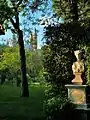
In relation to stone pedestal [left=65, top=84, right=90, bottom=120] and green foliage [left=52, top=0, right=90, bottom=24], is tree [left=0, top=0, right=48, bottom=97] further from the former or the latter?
stone pedestal [left=65, top=84, right=90, bottom=120]

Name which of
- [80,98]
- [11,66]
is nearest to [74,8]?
[80,98]

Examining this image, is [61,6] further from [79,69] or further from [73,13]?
[79,69]

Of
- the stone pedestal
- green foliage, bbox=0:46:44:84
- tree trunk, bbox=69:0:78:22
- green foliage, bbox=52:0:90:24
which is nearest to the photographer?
the stone pedestal

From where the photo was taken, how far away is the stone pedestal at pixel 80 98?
14.2 meters

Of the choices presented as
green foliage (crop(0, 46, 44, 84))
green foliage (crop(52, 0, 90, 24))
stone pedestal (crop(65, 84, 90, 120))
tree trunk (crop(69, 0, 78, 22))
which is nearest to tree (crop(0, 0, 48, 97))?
green foliage (crop(52, 0, 90, 24))

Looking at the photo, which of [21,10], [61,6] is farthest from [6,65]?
[61,6]

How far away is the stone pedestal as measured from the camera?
14250 mm

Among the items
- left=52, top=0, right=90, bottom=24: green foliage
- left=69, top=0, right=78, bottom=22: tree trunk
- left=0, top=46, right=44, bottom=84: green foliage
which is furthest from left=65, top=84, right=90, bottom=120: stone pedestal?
left=0, top=46, right=44, bottom=84: green foliage

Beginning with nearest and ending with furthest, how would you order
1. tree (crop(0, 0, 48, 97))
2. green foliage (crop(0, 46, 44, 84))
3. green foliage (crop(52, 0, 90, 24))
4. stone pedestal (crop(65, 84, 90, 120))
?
stone pedestal (crop(65, 84, 90, 120)), green foliage (crop(52, 0, 90, 24)), tree (crop(0, 0, 48, 97)), green foliage (crop(0, 46, 44, 84))

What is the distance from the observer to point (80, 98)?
14727 mm

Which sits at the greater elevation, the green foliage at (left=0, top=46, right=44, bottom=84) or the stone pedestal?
the green foliage at (left=0, top=46, right=44, bottom=84)

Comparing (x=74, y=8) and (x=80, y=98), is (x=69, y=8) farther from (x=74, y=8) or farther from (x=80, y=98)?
(x=80, y=98)

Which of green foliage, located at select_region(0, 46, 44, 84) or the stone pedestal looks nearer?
the stone pedestal

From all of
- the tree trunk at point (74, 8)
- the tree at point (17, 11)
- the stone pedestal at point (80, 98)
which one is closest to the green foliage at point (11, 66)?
the tree at point (17, 11)
